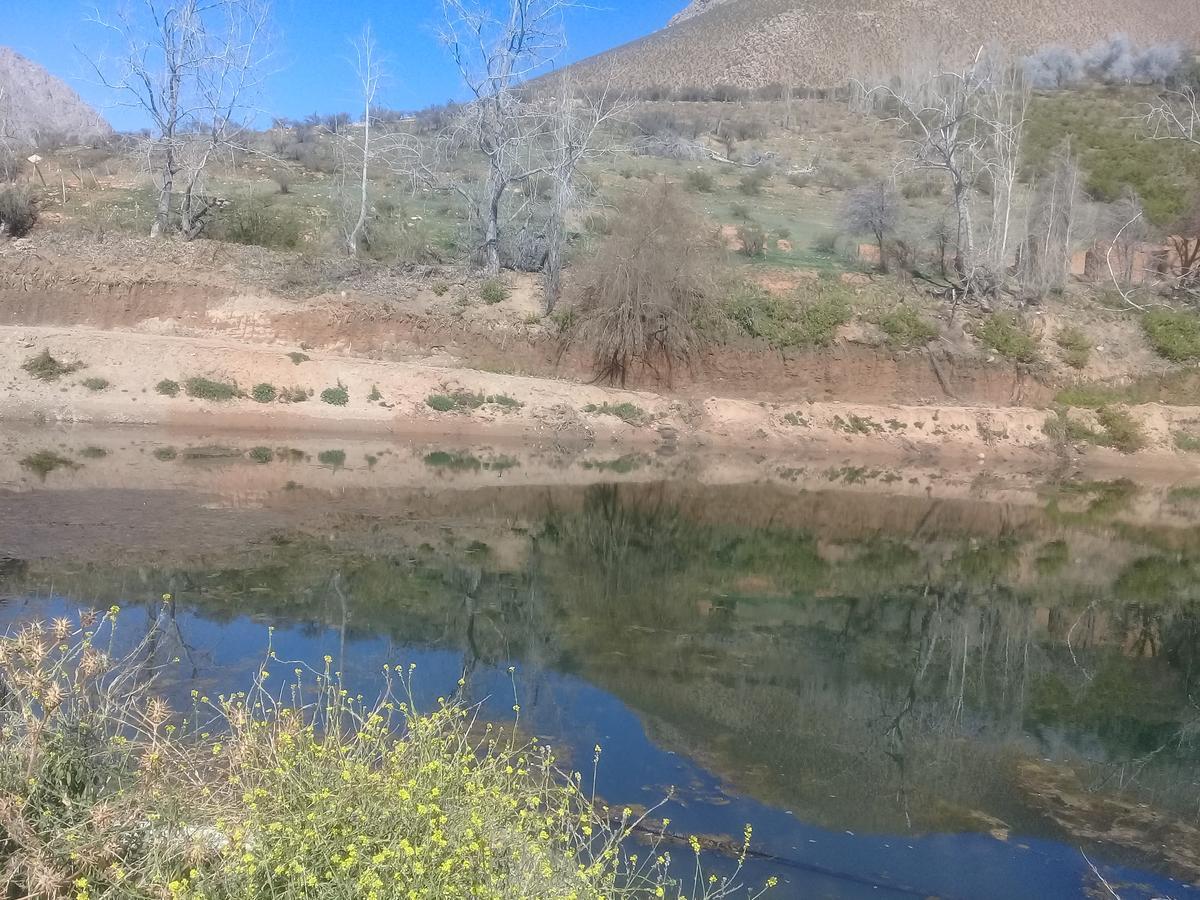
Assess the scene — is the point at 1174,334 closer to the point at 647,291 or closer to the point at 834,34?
the point at 647,291

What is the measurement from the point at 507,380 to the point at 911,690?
2040 cm

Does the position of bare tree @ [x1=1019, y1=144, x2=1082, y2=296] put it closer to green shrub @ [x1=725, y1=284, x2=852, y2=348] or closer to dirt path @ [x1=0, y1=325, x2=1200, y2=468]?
dirt path @ [x1=0, y1=325, x2=1200, y2=468]

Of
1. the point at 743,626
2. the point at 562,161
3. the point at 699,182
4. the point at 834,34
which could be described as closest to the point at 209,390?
the point at 562,161

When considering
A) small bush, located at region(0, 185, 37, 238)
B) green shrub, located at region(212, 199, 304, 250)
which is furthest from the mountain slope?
green shrub, located at region(212, 199, 304, 250)

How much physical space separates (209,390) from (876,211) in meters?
28.5

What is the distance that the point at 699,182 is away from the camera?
52500 millimetres

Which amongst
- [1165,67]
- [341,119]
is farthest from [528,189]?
[1165,67]

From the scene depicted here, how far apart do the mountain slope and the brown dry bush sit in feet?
126

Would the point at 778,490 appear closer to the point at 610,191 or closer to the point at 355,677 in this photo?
the point at 355,677

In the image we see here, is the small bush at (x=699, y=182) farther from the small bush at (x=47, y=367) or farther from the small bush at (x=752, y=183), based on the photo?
the small bush at (x=47, y=367)

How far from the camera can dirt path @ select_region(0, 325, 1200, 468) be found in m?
26.6

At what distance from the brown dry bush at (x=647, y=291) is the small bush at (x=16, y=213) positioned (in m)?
19.1

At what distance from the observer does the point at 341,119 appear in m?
65.8

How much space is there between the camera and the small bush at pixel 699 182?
170 ft
